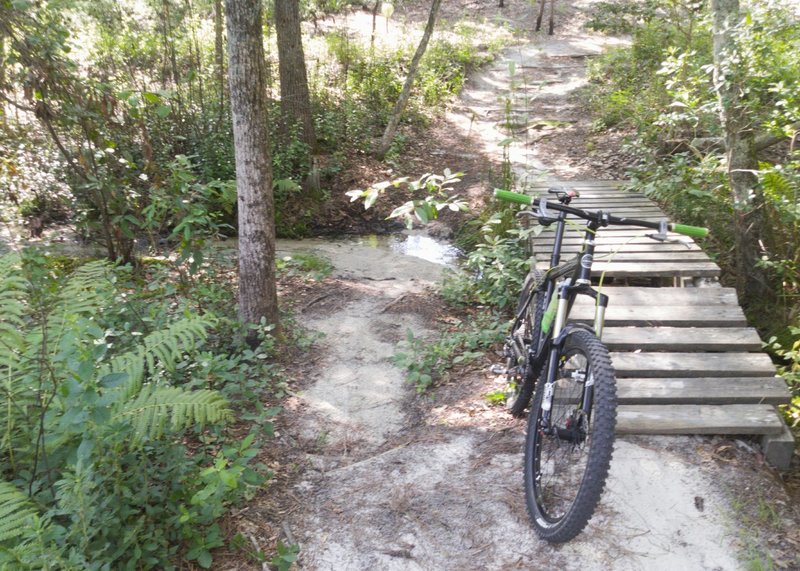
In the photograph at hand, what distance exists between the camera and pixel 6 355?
2963mm

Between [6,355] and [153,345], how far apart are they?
0.69m

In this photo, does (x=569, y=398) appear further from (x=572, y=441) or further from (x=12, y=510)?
(x=12, y=510)

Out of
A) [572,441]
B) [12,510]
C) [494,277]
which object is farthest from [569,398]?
[494,277]

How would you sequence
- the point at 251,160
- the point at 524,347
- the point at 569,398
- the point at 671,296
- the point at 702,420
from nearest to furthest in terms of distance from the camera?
the point at 569,398
the point at 702,420
the point at 524,347
the point at 251,160
the point at 671,296

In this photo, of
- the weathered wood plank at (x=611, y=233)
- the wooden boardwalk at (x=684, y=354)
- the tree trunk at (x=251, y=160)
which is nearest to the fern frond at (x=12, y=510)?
the tree trunk at (x=251, y=160)

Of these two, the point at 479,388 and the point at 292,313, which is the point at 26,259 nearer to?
the point at 292,313

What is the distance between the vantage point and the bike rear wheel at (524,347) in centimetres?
366

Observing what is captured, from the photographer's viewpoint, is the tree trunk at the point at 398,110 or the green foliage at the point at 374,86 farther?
the green foliage at the point at 374,86

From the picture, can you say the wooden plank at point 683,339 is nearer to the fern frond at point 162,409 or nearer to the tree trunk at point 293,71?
the fern frond at point 162,409

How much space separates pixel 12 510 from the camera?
7.77 feet

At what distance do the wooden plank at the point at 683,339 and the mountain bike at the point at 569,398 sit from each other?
1128 mm

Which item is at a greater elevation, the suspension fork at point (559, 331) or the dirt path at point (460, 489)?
the suspension fork at point (559, 331)

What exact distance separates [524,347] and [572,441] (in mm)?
1111

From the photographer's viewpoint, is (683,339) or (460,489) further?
(683,339)
